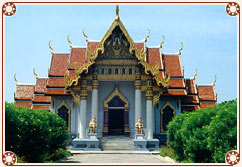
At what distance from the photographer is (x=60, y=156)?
17266 mm

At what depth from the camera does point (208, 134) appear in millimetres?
11805

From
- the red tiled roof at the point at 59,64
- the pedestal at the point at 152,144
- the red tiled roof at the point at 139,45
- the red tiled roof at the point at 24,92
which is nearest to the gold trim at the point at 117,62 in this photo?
the red tiled roof at the point at 139,45

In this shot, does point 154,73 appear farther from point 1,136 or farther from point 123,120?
point 1,136

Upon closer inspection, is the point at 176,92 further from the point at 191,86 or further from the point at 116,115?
the point at 116,115

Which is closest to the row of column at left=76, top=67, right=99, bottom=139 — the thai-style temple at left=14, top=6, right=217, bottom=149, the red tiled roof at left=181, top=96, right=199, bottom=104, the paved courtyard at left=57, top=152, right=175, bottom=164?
the thai-style temple at left=14, top=6, right=217, bottom=149

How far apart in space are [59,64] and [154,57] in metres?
6.37

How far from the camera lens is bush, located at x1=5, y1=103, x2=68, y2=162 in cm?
1231

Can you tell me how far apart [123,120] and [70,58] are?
5582 mm

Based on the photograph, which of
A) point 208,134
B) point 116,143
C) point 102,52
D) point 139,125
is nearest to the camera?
point 208,134

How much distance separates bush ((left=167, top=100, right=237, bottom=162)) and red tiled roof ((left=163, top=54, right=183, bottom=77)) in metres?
8.36

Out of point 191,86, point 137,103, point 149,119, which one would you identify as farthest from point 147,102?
point 191,86

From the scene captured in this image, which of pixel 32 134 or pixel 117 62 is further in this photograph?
pixel 117 62

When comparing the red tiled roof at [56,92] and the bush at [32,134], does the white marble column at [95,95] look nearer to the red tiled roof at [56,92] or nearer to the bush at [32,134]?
the red tiled roof at [56,92]

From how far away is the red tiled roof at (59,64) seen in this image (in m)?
24.8
